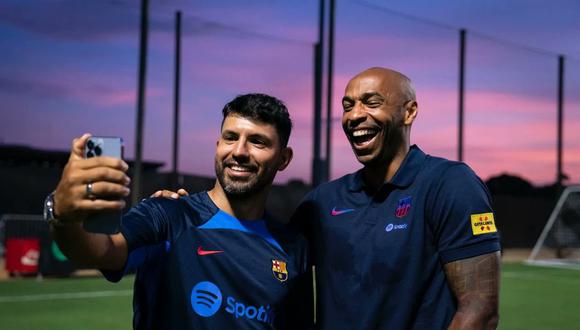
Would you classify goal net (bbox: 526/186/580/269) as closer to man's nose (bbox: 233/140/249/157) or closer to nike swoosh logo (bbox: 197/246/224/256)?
man's nose (bbox: 233/140/249/157)

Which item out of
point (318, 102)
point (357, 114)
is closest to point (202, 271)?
point (357, 114)

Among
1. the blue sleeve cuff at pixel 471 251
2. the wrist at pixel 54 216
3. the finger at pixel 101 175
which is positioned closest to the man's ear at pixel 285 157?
the blue sleeve cuff at pixel 471 251

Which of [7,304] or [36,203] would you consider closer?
[7,304]

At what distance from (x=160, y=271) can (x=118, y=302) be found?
9.12 m

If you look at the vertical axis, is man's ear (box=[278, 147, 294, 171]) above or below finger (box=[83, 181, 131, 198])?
above

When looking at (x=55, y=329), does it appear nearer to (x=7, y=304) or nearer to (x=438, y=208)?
(x=7, y=304)

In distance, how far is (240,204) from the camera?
3504 mm

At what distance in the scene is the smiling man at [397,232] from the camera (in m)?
3.17

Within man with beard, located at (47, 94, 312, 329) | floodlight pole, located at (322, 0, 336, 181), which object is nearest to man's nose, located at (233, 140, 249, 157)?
man with beard, located at (47, 94, 312, 329)

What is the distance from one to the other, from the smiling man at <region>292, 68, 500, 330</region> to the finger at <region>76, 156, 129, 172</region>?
1641 mm

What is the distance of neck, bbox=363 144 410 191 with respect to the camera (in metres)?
3.71

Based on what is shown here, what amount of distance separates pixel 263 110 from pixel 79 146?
5.14 feet

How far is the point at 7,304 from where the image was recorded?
11500 mm

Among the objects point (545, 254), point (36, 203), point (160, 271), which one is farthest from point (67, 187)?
point (545, 254)
